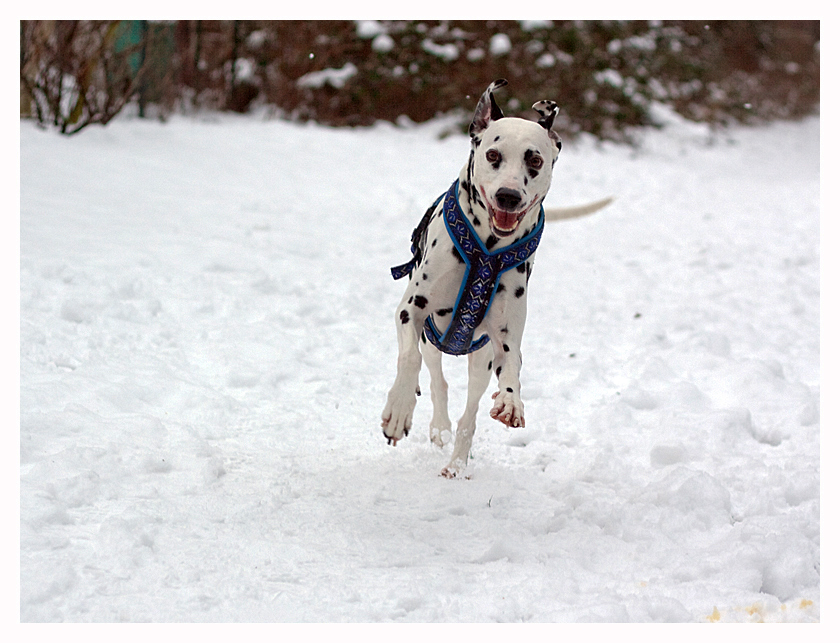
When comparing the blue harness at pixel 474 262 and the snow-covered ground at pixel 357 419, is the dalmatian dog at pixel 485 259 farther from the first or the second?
the snow-covered ground at pixel 357 419

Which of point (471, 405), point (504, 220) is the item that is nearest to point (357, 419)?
point (471, 405)

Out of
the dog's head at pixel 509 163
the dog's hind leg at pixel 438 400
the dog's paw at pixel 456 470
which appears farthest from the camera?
the dog's hind leg at pixel 438 400

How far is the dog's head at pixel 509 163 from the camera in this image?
139 inches

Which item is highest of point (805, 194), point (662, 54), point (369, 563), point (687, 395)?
point (662, 54)

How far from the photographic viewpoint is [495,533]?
12.9 ft

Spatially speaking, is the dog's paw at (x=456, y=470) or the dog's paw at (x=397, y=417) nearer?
the dog's paw at (x=397, y=417)

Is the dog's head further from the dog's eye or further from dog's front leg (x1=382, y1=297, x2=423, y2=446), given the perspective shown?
dog's front leg (x1=382, y1=297, x2=423, y2=446)

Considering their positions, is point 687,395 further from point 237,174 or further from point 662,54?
point 662,54

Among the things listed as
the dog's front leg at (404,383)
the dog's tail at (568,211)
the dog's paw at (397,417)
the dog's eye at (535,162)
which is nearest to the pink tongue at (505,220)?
the dog's eye at (535,162)

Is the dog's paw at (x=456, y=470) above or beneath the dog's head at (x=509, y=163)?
beneath

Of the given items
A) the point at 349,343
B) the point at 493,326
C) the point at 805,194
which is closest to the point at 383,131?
the point at 805,194

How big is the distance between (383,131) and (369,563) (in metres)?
11.5

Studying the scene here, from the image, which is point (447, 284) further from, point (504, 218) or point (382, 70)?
point (382, 70)

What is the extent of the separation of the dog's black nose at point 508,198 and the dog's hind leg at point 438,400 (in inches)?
56.0
